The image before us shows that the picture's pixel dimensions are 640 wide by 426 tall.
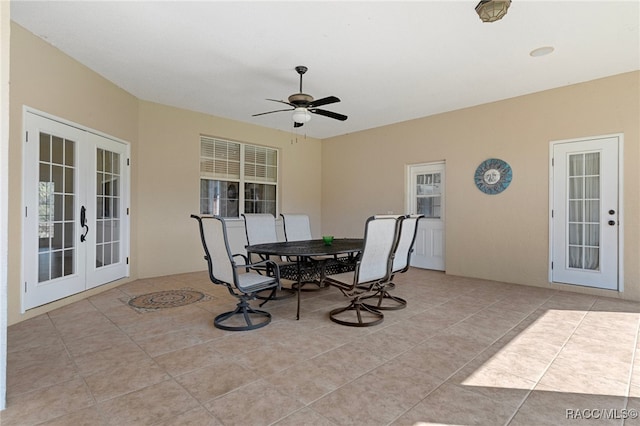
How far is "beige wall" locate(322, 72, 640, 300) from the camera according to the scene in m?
3.95

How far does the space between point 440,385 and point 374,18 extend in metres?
2.97

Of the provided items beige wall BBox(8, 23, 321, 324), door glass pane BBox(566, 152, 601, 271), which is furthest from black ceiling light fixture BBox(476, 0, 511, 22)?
beige wall BBox(8, 23, 321, 324)

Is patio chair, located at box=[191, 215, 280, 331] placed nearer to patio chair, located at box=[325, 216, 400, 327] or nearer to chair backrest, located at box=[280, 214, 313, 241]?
patio chair, located at box=[325, 216, 400, 327]

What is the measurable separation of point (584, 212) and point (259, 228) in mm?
4413

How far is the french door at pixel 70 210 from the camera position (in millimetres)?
3232

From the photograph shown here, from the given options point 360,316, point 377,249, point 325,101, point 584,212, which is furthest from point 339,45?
point 584,212

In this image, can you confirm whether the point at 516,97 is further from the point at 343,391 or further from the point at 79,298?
the point at 79,298

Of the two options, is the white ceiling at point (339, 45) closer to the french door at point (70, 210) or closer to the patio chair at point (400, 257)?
the french door at point (70, 210)

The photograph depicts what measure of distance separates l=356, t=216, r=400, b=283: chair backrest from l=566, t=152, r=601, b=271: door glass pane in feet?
9.82

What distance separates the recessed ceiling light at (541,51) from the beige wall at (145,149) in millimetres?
4696

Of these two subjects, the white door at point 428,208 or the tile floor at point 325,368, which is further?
the white door at point 428,208

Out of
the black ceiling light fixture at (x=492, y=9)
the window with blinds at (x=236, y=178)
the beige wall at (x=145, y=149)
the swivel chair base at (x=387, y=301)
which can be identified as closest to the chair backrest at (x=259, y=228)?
the swivel chair base at (x=387, y=301)

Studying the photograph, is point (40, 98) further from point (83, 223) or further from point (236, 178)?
point (236, 178)

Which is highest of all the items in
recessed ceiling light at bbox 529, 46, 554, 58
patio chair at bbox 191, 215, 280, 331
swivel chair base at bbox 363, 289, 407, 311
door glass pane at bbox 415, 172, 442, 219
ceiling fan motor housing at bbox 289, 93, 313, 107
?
recessed ceiling light at bbox 529, 46, 554, 58
